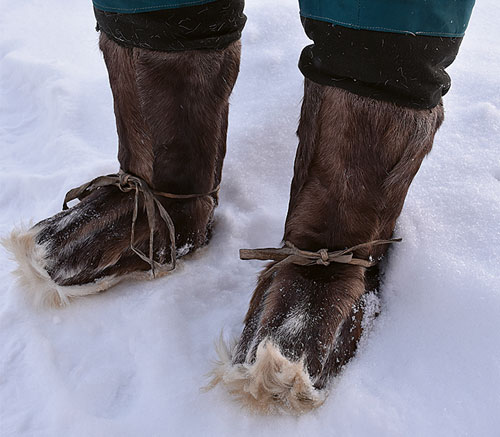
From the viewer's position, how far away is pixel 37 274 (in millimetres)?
965

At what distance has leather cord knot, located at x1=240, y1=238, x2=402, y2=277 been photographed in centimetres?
87

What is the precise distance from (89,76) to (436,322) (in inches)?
54.1

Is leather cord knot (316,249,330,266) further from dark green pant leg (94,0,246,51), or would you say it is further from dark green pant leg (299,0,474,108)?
dark green pant leg (94,0,246,51)

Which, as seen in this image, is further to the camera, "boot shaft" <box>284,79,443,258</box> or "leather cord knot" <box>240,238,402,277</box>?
"leather cord knot" <box>240,238,402,277</box>

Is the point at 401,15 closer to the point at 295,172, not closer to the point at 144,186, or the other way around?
the point at 295,172

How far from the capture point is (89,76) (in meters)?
1.76

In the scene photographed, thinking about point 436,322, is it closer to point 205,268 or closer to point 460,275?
point 460,275

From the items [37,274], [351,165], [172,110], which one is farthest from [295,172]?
[37,274]

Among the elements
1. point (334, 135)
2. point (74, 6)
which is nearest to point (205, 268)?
point (334, 135)

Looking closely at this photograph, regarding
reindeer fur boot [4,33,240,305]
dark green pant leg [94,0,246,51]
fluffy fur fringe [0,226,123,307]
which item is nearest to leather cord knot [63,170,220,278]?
reindeer fur boot [4,33,240,305]

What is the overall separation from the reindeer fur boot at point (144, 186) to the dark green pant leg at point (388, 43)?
24 cm

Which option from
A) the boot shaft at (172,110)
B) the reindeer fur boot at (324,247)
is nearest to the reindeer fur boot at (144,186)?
the boot shaft at (172,110)

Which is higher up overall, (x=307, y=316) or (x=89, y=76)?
(x=307, y=316)

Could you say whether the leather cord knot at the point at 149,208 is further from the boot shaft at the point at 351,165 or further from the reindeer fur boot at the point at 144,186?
the boot shaft at the point at 351,165
